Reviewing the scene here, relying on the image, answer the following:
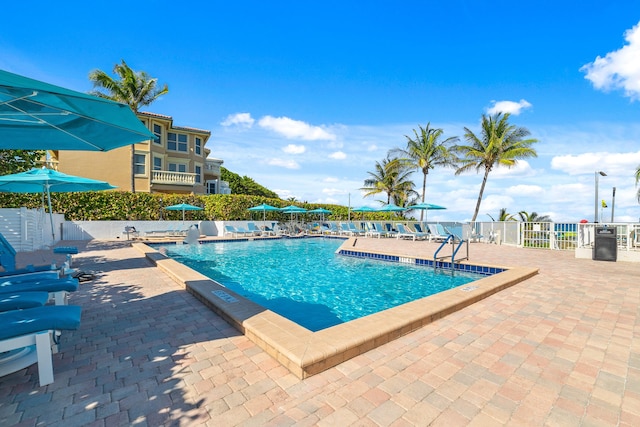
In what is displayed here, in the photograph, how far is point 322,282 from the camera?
7.77 meters

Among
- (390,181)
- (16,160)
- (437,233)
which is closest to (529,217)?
(390,181)

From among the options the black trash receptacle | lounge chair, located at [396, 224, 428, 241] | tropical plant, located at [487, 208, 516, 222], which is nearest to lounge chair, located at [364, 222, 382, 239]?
lounge chair, located at [396, 224, 428, 241]

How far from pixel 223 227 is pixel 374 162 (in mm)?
19216

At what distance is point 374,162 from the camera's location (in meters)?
32.7

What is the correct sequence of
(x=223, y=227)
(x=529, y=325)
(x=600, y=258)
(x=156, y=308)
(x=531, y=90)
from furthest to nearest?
(x=223, y=227) → (x=531, y=90) → (x=600, y=258) → (x=156, y=308) → (x=529, y=325)

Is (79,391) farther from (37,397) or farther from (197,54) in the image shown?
(197,54)

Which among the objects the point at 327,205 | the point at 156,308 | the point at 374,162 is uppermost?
the point at 374,162

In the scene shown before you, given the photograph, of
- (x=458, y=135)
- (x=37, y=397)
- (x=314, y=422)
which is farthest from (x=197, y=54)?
(x=458, y=135)

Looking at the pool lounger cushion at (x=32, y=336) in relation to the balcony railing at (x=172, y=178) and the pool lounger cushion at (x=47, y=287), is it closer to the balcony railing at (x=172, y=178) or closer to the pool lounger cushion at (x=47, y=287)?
the pool lounger cushion at (x=47, y=287)

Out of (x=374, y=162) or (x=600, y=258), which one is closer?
(x=600, y=258)

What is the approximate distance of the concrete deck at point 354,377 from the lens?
205 cm

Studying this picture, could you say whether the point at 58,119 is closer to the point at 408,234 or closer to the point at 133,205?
the point at 133,205

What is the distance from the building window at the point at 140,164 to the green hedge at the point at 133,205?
6.28m

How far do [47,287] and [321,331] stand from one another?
3385 mm
